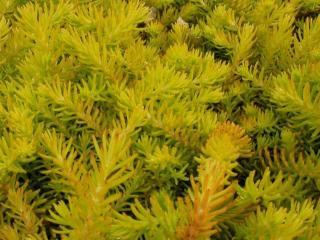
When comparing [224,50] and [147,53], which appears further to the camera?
[224,50]

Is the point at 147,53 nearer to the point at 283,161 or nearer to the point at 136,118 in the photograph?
the point at 136,118

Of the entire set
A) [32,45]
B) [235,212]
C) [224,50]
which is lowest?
[235,212]

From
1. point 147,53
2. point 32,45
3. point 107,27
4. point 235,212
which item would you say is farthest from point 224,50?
point 235,212

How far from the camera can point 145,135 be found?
1.04 m

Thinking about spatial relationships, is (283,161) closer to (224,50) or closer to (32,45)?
(224,50)

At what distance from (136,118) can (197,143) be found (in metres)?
0.16

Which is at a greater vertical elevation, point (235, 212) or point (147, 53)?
point (147, 53)

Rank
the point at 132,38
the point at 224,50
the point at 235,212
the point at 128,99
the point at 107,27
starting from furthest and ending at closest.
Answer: the point at 224,50 → the point at 132,38 → the point at 107,27 → the point at 128,99 → the point at 235,212

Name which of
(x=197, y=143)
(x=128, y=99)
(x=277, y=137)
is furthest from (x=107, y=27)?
(x=277, y=137)

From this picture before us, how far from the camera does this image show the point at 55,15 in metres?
1.25

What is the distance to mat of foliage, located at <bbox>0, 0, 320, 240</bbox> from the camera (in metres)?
0.85

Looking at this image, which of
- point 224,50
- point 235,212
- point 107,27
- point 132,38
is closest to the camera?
point 235,212

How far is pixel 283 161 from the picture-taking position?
107 centimetres

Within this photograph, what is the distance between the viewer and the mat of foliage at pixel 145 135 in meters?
0.85
